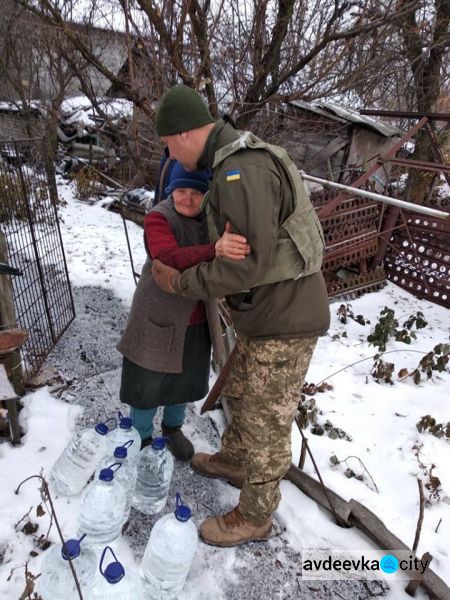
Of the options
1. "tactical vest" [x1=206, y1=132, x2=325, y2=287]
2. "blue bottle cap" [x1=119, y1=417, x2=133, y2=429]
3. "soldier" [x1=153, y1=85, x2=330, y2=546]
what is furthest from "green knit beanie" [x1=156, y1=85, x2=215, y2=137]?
"blue bottle cap" [x1=119, y1=417, x2=133, y2=429]

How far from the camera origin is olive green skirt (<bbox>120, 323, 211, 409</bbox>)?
215 cm

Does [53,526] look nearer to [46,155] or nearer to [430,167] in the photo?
[46,155]

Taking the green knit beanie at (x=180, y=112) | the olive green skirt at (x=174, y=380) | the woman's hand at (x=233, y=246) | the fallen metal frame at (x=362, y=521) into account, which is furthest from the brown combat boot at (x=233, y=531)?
the green knit beanie at (x=180, y=112)

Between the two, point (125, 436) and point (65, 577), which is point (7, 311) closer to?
point (125, 436)

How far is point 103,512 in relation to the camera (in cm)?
196

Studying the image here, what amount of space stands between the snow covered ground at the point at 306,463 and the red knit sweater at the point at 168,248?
144 cm

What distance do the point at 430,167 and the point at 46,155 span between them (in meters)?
3.75

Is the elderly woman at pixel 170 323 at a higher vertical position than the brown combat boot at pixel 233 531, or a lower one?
higher

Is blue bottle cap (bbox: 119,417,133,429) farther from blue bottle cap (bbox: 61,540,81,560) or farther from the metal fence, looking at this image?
the metal fence

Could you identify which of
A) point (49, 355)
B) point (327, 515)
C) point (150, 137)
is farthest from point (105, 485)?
point (150, 137)

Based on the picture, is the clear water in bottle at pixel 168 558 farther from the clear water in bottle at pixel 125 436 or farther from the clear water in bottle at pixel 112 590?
the clear water in bottle at pixel 125 436

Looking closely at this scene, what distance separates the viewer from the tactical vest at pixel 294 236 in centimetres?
158

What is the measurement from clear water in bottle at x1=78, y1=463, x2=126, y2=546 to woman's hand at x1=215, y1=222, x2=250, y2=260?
110 centimetres

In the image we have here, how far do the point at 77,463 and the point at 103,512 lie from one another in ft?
1.60
